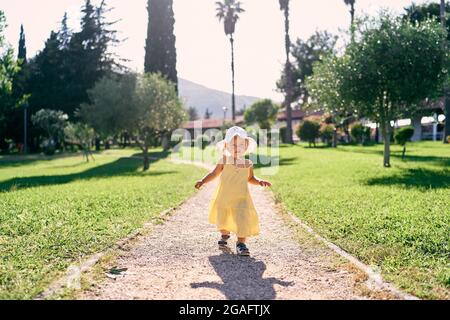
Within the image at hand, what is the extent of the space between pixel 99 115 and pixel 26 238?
23.2 metres

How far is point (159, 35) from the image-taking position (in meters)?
48.4

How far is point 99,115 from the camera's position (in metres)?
30.5

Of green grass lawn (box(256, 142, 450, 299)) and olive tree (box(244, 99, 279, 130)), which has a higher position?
olive tree (box(244, 99, 279, 130))

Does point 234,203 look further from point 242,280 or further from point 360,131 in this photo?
point 360,131

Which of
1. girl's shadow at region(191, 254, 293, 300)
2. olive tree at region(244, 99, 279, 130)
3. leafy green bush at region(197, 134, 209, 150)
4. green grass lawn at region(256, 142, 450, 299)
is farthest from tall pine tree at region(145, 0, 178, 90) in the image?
girl's shadow at region(191, 254, 293, 300)

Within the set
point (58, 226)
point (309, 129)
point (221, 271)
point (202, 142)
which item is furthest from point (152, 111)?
point (221, 271)

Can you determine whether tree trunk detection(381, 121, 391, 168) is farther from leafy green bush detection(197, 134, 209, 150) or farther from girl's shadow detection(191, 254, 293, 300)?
leafy green bush detection(197, 134, 209, 150)

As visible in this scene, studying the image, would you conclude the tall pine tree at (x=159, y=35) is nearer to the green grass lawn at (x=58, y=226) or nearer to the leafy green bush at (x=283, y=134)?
the leafy green bush at (x=283, y=134)

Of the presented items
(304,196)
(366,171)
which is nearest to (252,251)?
(304,196)

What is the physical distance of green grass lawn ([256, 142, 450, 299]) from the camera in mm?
6102

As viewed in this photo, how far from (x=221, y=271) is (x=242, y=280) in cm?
51

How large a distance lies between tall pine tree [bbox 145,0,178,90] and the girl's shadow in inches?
1666

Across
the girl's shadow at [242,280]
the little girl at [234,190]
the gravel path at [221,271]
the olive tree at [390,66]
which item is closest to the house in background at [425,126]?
the olive tree at [390,66]
